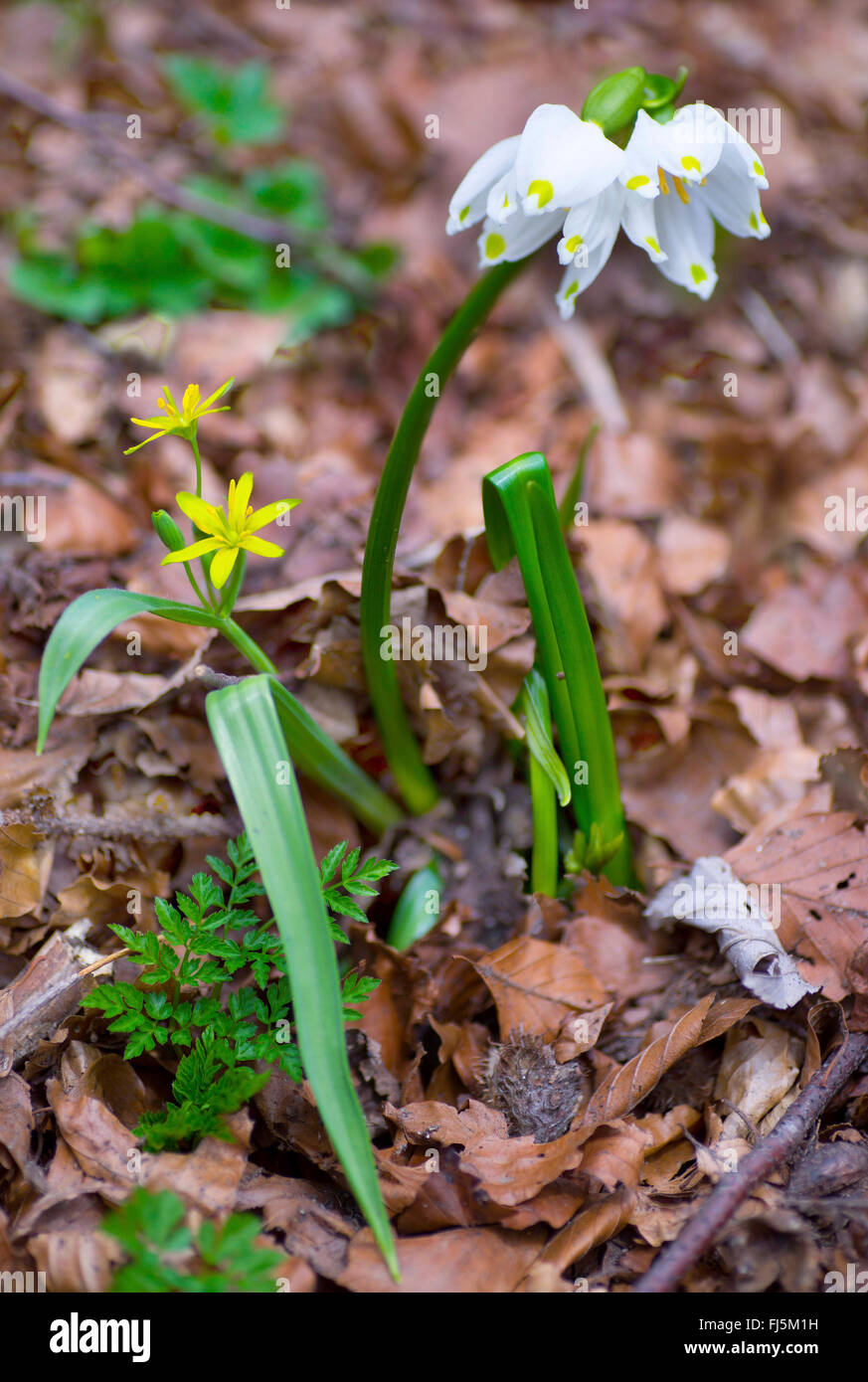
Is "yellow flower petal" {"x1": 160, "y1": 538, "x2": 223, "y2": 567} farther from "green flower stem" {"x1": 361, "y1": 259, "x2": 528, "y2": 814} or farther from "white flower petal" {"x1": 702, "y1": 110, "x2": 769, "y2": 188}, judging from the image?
"white flower petal" {"x1": 702, "y1": 110, "x2": 769, "y2": 188}

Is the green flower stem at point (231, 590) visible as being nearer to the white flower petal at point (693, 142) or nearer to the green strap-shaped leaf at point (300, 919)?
the green strap-shaped leaf at point (300, 919)

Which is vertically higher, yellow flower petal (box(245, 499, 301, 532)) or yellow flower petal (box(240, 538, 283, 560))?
yellow flower petal (box(245, 499, 301, 532))

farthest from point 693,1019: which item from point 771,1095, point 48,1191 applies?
point 48,1191

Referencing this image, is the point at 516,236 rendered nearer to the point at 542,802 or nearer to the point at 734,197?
the point at 734,197

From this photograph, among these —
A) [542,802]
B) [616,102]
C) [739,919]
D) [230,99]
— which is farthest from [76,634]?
[230,99]

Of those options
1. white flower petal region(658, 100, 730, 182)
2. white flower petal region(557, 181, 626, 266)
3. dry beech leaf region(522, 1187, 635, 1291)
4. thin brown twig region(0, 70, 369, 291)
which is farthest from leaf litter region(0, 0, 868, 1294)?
white flower petal region(658, 100, 730, 182)

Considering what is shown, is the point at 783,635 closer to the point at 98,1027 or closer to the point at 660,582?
the point at 660,582

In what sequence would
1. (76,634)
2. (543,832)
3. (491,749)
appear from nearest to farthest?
(76,634) → (543,832) → (491,749)
